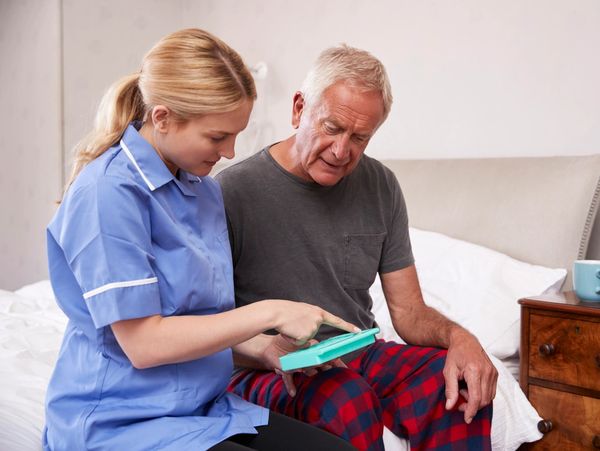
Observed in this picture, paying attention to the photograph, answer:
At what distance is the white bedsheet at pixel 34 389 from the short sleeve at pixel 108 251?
33 cm

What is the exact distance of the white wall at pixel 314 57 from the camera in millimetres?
2064

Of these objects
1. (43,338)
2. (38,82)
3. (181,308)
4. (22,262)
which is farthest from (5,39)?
(181,308)

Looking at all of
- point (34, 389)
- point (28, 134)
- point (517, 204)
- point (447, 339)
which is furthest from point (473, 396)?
point (28, 134)

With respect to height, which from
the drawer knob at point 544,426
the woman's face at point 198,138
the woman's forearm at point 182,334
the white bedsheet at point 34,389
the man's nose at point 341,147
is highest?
the woman's face at point 198,138

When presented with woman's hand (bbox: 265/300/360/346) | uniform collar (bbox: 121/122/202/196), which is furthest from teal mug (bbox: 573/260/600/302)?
uniform collar (bbox: 121/122/202/196)

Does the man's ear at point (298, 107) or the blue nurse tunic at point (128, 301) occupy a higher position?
the man's ear at point (298, 107)

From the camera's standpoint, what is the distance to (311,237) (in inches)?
53.3

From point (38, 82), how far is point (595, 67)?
2.62 meters

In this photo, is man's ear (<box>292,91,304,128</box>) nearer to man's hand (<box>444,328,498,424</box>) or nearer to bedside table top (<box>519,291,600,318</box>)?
man's hand (<box>444,328,498,424</box>)

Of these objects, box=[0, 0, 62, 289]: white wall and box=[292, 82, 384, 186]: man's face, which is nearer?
box=[292, 82, 384, 186]: man's face

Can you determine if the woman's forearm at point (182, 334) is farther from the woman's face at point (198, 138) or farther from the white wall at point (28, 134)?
the white wall at point (28, 134)

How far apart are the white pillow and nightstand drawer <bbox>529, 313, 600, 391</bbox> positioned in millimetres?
127

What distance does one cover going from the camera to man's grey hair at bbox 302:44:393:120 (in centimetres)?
127

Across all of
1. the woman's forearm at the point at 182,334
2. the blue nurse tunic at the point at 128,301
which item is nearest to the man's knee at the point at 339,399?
the blue nurse tunic at the point at 128,301
